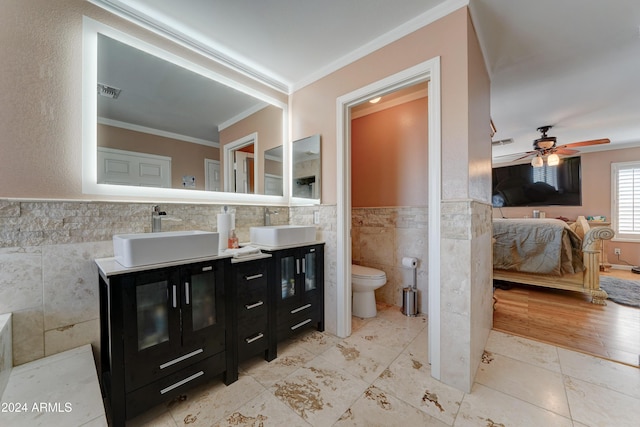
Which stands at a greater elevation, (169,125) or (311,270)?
(169,125)

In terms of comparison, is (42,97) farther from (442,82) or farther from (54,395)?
(442,82)

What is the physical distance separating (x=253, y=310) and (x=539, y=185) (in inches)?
259

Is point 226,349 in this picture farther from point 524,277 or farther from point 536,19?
point 524,277

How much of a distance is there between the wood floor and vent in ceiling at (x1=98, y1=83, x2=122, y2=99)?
3616 mm

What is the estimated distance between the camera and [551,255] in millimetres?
3096

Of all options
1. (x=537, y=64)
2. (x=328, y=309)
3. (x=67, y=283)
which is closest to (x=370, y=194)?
(x=328, y=309)

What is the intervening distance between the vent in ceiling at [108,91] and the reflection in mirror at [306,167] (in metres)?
1.40

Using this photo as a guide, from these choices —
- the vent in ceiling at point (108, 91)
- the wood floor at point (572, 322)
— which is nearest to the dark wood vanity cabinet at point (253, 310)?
the vent in ceiling at point (108, 91)

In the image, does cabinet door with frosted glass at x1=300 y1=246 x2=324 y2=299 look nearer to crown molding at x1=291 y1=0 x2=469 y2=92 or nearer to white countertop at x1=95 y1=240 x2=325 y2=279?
white countertop at x1=95 y1=240 x2=325 y2=279

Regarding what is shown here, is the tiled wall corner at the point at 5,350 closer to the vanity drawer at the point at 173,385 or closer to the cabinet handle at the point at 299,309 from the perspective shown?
the vanity drawer at the point at 173,385

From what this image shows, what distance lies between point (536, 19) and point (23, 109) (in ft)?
10.4

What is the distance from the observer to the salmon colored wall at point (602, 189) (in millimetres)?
4602

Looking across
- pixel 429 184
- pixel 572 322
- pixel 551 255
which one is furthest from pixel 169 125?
pixel 551 255

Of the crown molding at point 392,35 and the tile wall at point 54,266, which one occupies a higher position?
A: the crown molding at point 392,35
